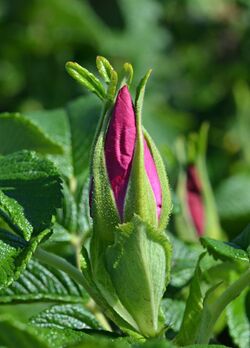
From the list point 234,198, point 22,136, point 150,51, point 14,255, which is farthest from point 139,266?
point 150,51

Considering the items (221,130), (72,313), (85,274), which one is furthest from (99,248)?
(221,130)

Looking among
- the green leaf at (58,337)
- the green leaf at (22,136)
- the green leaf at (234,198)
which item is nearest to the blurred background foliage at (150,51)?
the green leaf at (234,198)

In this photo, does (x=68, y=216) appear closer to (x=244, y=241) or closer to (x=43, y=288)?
(x=43, y=288)

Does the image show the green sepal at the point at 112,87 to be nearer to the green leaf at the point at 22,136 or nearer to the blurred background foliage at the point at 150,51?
the green leaf at the point at 22,136

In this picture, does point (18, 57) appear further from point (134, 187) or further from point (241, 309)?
point (134, 187)

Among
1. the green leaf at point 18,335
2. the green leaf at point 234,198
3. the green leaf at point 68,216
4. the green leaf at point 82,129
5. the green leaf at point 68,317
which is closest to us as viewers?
the green leaf at point 18,335

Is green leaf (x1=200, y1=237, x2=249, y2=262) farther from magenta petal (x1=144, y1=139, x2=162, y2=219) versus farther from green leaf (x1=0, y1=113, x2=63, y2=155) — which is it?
green leaf (x1=0, y1=113, x2=63, y2=155)

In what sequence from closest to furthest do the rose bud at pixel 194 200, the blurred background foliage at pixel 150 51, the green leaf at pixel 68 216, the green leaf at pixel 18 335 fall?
the green leaf at pixel 18 335 → the green leaf at pixel 68 216 → the rose bud at pixel 194 200 → the blurred background foliage at pixel 150 51
